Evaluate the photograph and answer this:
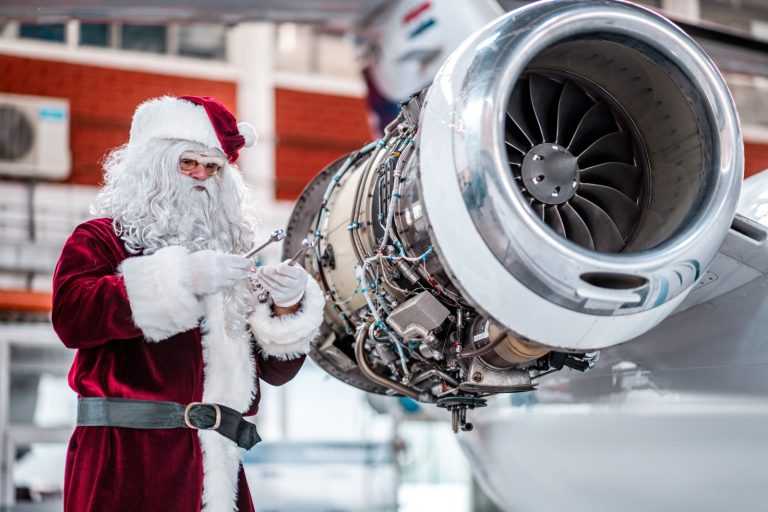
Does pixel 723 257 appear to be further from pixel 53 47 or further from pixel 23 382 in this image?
pixel 53 47

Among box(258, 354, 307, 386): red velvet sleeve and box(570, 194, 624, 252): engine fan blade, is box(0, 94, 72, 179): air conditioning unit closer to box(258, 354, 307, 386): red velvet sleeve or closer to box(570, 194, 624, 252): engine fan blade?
box(258, 354, 307, 386): red velvet sleeve

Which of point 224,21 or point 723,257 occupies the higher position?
point 224,21

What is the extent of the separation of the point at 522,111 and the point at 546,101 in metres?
0.07

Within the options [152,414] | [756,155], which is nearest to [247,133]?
[152,414]

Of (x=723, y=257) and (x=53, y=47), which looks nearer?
(x=723, y=257)

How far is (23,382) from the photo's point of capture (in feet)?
29.9

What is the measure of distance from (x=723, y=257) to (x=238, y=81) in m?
9.72

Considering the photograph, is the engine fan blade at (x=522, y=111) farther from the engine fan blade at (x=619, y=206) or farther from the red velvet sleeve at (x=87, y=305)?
the red velvet sleeve at (x=87, y=305)

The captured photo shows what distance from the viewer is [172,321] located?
2.19 metres

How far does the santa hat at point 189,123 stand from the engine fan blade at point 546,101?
0.76 meters

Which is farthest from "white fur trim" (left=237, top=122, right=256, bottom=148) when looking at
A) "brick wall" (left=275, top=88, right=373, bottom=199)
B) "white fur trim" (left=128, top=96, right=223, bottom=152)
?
"brick wall" (left=275, top=88, right=373, bottom=199)

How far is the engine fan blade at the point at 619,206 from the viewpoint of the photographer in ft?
7.59

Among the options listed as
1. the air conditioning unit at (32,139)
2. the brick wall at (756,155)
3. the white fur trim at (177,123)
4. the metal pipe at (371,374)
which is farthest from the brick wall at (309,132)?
the white fur trim at (177,123)

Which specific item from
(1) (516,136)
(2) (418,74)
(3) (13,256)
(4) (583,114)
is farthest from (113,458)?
(3) (13,256)
